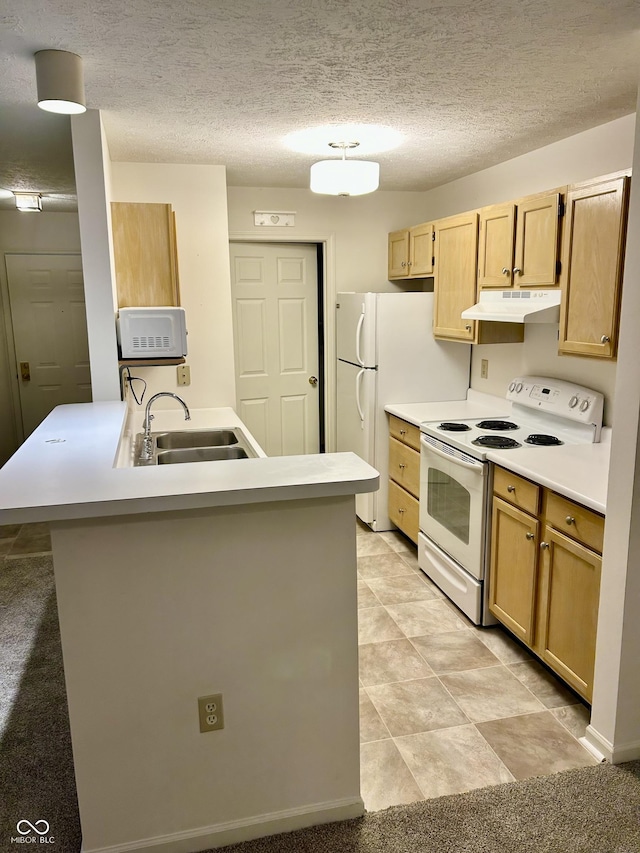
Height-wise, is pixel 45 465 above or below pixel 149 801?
above

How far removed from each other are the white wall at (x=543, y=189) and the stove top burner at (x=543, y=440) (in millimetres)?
268

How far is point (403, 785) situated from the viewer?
6.91 feet

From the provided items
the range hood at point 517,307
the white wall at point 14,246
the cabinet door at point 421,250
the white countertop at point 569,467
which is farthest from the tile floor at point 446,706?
the white wall at point 14,246

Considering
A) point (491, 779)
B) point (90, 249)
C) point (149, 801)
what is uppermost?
point (90, 249)

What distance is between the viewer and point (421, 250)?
425 cm

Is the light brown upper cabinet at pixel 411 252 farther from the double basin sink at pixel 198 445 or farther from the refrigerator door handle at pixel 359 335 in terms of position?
the double basin sink at pixel 198 445

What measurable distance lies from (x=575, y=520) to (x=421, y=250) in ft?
8.04

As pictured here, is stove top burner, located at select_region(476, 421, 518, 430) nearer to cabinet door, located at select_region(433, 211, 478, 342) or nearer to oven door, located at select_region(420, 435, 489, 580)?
oven door, located at select_region(420, 435, 489, 580)

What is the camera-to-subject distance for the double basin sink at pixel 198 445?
313 centimetres

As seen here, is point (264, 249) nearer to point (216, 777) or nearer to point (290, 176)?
point (290, 176)

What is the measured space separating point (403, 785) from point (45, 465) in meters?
1.56

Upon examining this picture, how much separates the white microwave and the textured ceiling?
85 cm

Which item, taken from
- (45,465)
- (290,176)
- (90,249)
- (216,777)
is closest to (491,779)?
(216,777)

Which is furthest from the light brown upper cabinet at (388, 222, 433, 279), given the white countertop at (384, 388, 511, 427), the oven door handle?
the oven door handle
